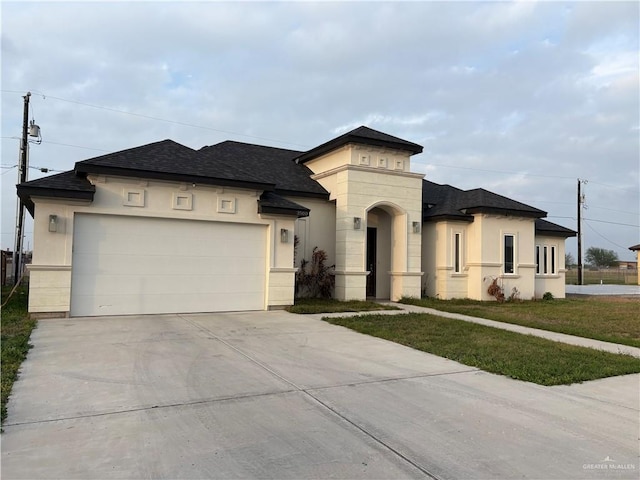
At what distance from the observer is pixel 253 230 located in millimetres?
12625

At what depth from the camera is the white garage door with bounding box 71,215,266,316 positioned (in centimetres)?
1070

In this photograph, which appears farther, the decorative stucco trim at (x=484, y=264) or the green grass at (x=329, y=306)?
the decorative stucco trim at (x=484, y=264)

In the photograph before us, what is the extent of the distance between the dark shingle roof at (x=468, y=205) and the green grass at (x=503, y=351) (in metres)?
7.13

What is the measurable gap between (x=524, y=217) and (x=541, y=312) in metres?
5.34

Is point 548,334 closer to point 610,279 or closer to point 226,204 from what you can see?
point 226,204

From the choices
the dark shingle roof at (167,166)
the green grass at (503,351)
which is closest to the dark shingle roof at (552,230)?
the green grass at (503,351)

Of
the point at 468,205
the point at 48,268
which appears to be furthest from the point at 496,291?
the point at 48,268

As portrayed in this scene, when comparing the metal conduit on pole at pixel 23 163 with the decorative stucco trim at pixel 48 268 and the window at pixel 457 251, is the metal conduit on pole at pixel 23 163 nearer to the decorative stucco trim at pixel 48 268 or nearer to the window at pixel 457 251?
the decorative stucco trim at pixel 48 268

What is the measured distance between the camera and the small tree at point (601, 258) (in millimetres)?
A: 72625

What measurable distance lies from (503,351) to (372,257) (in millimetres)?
9748

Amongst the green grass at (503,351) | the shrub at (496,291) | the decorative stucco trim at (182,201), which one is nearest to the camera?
the green grass at (503,351)

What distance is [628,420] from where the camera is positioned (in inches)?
181

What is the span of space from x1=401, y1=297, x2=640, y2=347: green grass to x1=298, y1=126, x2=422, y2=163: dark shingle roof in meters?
5.32

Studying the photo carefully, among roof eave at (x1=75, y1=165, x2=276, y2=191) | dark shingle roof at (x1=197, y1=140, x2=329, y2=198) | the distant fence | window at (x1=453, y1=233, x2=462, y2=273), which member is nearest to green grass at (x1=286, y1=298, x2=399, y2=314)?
roof eave at (x1=75, y1=165, x2=276, y2=191)
